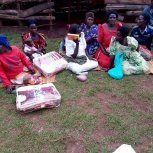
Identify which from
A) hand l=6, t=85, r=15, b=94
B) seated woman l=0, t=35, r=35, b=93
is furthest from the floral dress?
hand l=6, t=85, r=15, b=94

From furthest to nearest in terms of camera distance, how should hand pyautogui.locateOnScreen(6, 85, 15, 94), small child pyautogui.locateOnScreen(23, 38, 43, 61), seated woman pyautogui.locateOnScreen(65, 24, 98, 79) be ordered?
small child pyautogui.locateOnScreen(23, 38, 43, 61)
seated woman pyautogui.locateOnScreen(65, 24, 98, 79)
hand pyautogui.locateOnScreen(6, 85, 15, 94)

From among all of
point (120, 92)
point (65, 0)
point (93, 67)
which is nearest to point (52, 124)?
point (120, 92)

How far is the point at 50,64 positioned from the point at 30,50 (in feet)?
2.21

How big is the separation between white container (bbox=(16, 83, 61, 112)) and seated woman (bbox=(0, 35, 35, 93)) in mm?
524

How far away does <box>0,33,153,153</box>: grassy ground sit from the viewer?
4.33m

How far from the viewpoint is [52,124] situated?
4.74 metres

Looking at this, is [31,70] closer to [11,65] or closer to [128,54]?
[11,65]

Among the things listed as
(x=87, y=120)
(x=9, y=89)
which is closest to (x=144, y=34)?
(x=87, y=120)

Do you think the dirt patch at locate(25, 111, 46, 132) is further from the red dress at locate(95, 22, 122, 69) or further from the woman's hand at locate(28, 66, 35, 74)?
the red dress at locate(95, 22, 122, 69)

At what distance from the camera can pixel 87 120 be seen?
4.79m

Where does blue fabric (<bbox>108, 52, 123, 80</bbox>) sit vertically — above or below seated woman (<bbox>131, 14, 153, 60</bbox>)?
below

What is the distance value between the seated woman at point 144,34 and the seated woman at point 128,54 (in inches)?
16.6

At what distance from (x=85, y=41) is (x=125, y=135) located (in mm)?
2678

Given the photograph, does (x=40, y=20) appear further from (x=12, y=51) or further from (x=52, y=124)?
(x=52, y=124)
